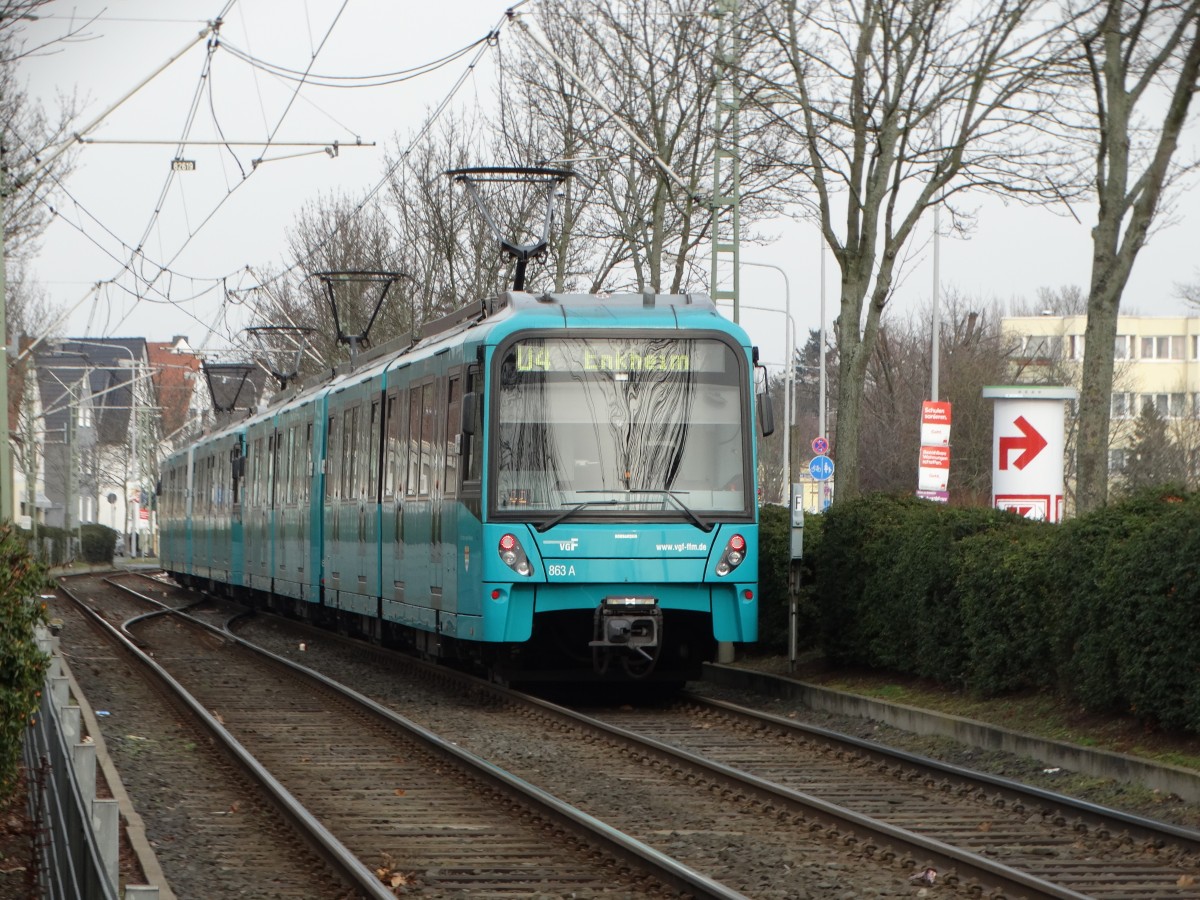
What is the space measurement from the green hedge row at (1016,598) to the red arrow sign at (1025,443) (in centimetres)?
235

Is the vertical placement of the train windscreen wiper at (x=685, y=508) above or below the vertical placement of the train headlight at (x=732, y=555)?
above

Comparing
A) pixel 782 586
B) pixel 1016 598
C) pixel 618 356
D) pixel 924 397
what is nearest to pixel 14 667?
pixel 1016 598

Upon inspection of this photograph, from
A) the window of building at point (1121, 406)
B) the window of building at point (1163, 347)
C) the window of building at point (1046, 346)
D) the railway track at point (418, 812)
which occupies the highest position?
the window of building at point (1163, 347)

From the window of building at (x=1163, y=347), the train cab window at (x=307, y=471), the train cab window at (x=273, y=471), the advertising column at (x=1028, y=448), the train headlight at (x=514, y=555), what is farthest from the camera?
the window of building at (x=1163, y=347)

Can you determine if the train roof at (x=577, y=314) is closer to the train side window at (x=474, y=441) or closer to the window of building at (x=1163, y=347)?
the train side window at (x=474, y=441)

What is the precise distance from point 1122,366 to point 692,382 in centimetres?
6732

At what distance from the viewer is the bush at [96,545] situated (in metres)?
81.5

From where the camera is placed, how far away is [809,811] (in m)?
10.7

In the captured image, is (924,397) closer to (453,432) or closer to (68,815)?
(453,432)

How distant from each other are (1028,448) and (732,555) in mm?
5193

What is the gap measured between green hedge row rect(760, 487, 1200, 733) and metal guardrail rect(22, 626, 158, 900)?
21.1 feet

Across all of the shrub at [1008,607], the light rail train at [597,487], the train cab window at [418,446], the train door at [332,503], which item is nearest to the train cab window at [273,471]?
the train door at [332,503]

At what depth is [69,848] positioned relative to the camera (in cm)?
658

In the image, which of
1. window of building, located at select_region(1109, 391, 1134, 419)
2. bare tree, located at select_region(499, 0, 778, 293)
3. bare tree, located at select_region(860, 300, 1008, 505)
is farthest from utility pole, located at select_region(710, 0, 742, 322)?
window of building, located at select_region(1109, 391, 1134, 419)
